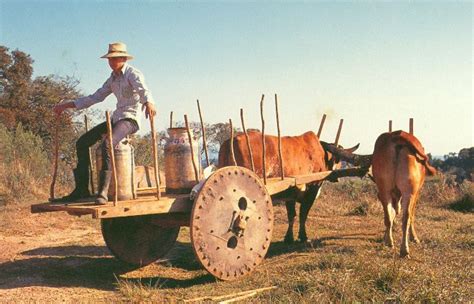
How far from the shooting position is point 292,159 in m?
7.99

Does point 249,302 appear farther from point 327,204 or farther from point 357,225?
point 327,204

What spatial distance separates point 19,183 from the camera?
12.9m

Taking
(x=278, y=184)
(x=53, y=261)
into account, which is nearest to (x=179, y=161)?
(x=278, y=184)

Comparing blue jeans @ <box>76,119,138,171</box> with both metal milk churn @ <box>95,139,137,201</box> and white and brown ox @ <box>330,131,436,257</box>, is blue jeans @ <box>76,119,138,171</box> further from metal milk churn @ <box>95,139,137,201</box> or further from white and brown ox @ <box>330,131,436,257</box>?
white and brown ox @ <box>330,131,436,257</box>

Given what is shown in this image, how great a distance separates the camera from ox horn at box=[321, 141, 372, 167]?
27.2 ft

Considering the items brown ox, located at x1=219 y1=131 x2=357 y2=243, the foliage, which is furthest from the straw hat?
the foliage

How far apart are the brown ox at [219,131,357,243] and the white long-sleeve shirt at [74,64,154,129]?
2.10 metres

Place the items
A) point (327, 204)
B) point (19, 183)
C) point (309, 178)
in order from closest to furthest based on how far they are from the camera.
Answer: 1. point (309, 178)
2. point (327, 204)
3. point (19, 183)

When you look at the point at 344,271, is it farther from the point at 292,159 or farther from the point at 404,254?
the point at 292,159

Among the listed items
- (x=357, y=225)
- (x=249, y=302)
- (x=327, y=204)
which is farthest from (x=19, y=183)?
(x=249, y=302)

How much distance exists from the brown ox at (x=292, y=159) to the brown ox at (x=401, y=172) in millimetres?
1206

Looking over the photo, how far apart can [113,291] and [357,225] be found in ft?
17.1

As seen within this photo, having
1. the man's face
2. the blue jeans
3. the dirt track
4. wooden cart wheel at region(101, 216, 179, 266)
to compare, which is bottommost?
the dirt track

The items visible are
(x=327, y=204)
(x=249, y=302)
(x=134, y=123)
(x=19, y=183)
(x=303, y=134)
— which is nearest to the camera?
(x=249, y=302)
